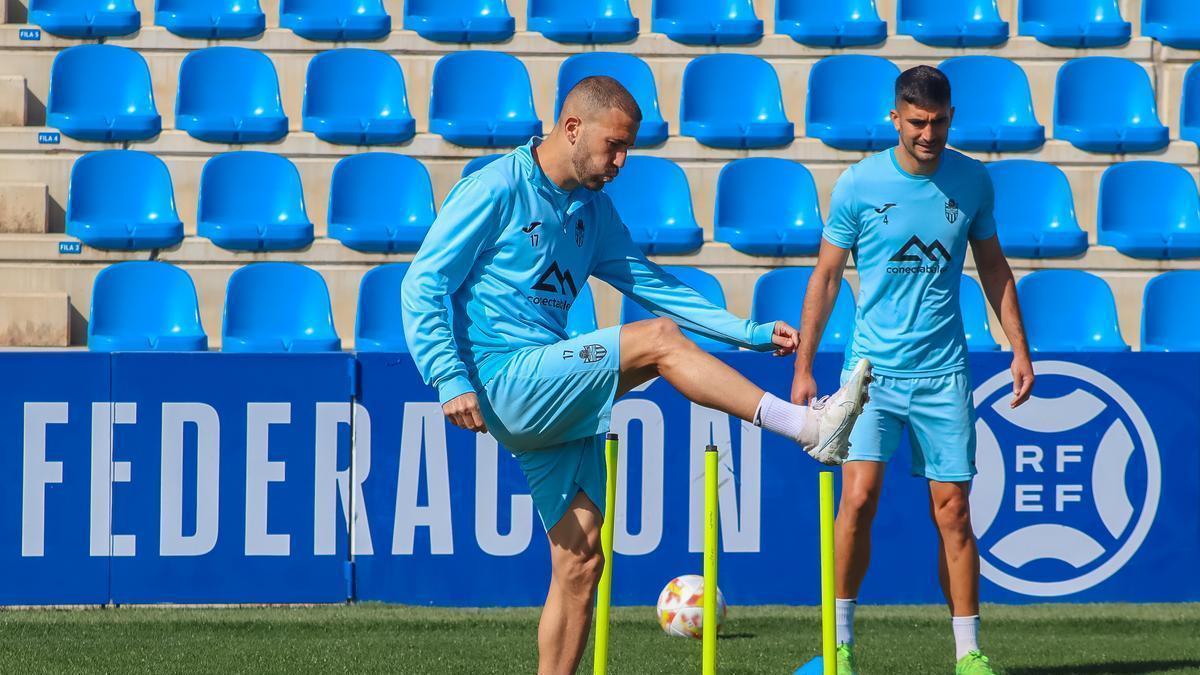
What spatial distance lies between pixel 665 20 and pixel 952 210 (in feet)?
17.6

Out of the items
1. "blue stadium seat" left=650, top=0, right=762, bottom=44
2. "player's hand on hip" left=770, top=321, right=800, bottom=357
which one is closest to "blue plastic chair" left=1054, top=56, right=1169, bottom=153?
"blue stadium seat" left=650, top=0, right=762, bottom=44

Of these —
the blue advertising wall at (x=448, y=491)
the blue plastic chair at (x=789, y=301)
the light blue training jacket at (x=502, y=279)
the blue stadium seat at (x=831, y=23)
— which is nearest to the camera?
the light blue training jacket at (x=502, y=279)

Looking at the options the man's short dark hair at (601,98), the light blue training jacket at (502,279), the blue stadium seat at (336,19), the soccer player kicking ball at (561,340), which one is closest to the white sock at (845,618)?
the soccer player kicking ball at (561,340)

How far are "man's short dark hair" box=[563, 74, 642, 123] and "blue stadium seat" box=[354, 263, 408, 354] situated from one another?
13.9 feet

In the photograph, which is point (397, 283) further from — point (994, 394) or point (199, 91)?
point (994, 394)

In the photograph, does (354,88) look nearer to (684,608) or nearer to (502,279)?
(684,608)

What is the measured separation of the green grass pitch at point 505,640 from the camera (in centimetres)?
550

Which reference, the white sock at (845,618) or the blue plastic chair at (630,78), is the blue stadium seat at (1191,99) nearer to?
the blue plastic chair at (630,78)

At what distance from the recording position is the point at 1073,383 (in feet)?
22.8

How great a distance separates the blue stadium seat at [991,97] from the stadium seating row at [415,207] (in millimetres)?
433

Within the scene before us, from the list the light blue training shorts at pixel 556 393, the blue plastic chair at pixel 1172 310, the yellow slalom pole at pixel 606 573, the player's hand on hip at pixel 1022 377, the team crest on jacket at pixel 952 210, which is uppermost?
the team crest on jacket at pixel 952 210

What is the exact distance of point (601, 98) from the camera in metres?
3.88

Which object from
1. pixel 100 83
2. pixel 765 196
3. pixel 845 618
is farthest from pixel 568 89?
pixel 845 618

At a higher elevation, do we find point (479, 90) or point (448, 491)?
point (479, 90)
